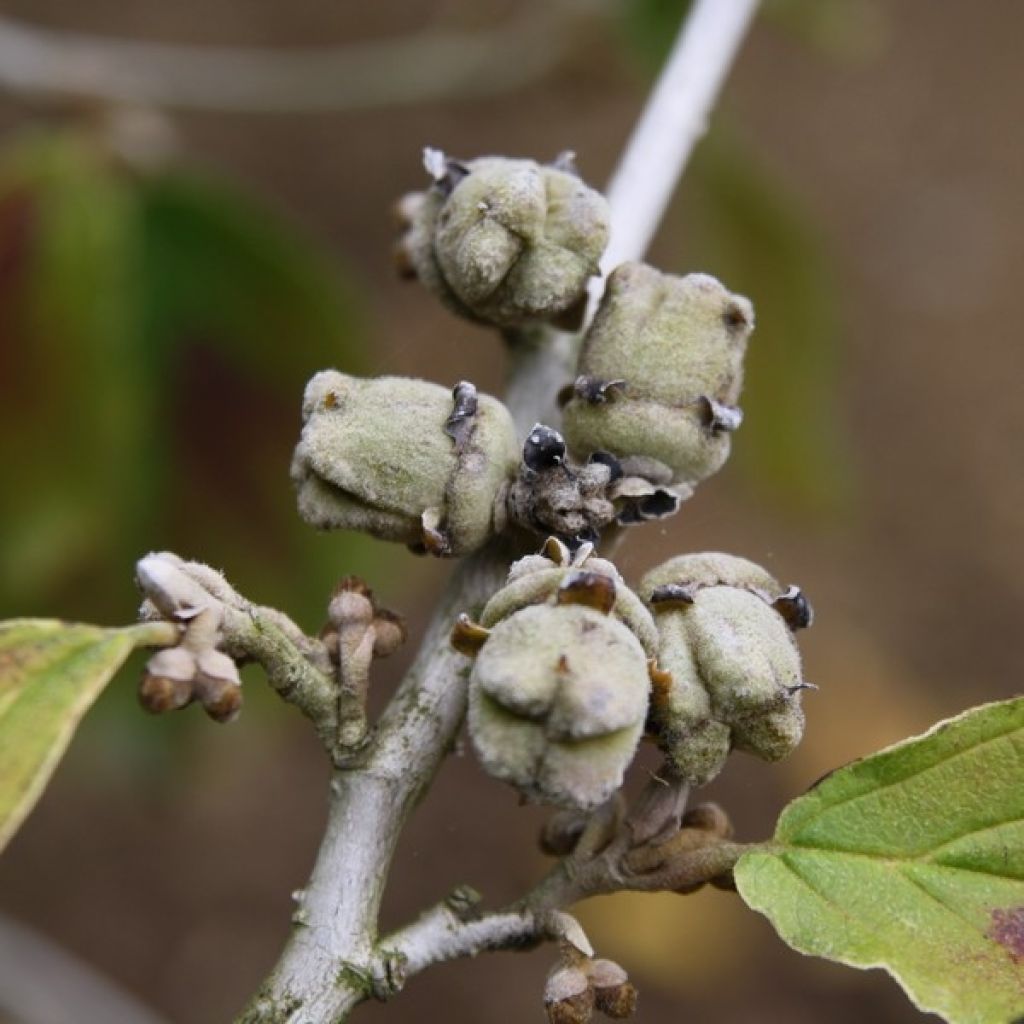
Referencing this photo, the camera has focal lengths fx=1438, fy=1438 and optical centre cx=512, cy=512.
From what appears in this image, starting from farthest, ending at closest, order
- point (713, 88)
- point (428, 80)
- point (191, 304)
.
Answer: point (428, 80)
point (191, 304)
point (713, 88)

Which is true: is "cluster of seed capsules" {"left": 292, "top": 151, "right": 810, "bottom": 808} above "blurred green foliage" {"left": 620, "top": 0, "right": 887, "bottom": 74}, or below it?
below

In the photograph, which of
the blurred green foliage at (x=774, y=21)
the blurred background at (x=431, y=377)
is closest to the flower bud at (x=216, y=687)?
the blurred background at (x=431, y=377)

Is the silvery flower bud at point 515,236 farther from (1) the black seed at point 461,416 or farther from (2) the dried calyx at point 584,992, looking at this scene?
(2) the dried calyx at point 584,992

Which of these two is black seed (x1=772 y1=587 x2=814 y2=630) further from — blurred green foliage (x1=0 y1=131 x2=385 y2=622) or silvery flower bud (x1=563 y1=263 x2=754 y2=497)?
blurred green foliage (x1=0 y1=131 x2=385 y2=622)

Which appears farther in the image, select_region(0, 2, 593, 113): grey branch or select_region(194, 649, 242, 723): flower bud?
select_region(0, 2, 593, 113): grey branch

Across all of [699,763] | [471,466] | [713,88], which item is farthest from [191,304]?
[699,763]

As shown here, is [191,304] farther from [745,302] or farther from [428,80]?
[745,302]

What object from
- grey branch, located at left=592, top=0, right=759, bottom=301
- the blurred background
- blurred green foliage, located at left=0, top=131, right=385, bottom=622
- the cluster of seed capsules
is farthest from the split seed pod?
blurred green foliage, located at left=0, top=131, right=385, bottom=622
